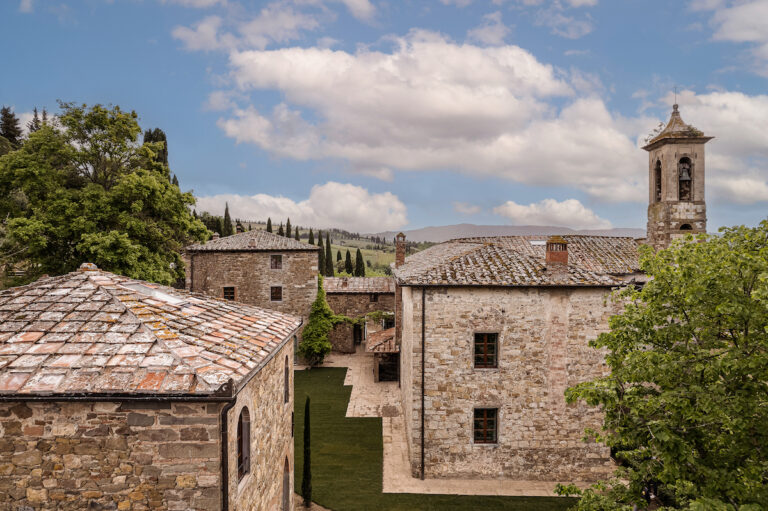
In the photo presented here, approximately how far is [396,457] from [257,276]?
16.1 metres

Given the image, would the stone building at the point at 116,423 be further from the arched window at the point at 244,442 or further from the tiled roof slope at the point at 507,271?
the tiled roof slope at the point at 507,271

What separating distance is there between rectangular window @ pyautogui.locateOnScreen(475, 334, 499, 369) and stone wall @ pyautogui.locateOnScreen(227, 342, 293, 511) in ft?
21.1

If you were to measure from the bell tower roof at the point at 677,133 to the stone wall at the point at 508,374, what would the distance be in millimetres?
8444

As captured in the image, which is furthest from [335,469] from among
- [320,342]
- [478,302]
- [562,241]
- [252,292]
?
[252,292]

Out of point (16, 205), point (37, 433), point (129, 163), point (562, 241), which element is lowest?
point (37, 433)

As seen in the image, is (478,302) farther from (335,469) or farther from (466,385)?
(335,469)

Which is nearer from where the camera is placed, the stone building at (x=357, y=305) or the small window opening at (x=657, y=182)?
the small window opening at (x=657, y=182)

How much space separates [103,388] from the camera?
5.05 metres

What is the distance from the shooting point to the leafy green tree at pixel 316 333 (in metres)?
28.1

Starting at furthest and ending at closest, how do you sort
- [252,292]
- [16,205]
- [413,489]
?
[252,292]
[16,205]
[413,489]

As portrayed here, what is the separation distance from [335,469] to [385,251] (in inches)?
4293

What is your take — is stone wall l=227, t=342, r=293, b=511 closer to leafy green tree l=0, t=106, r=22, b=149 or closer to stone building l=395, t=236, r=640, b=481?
stone building l=395, t=236, r=640, b=481

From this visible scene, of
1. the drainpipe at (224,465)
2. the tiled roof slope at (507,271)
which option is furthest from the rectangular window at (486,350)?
the drainpipe at (224,465)

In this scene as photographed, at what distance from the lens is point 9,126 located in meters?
49.8
